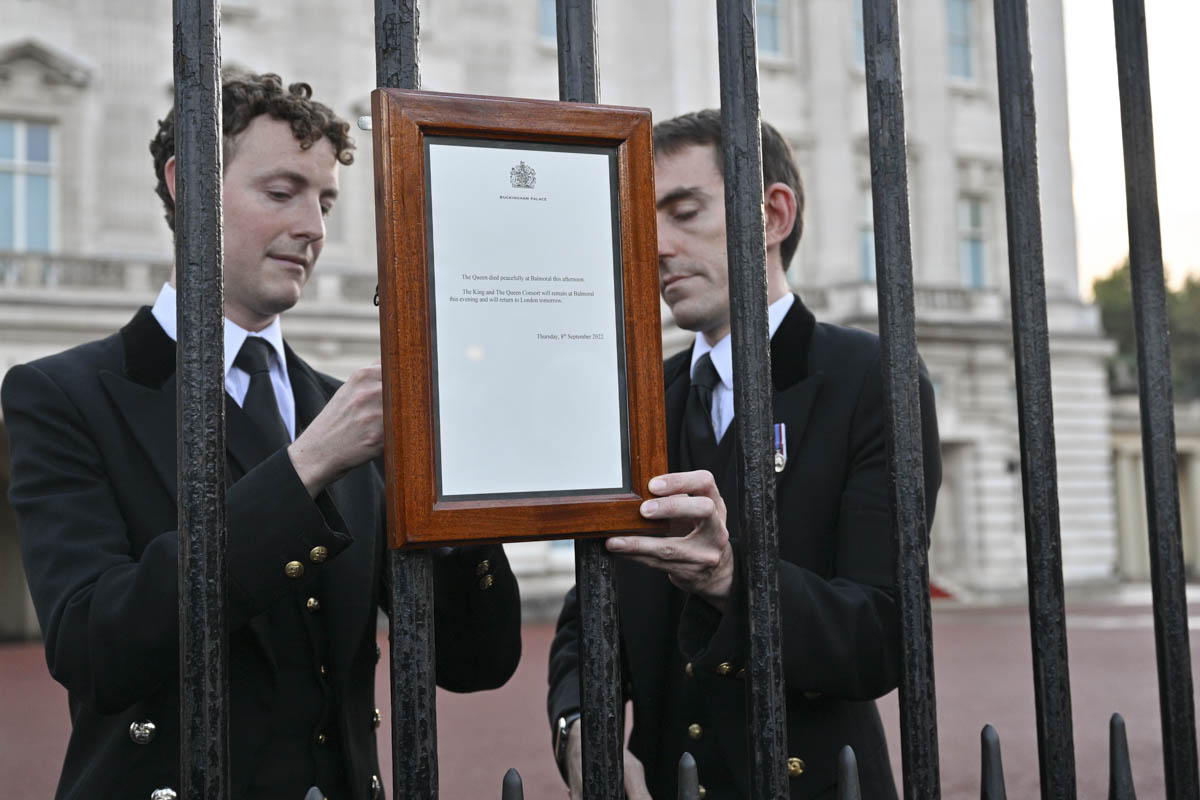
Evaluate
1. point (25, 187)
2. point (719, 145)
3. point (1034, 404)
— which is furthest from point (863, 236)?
point (1034, 404)

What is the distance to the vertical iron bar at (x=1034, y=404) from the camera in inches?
53.9

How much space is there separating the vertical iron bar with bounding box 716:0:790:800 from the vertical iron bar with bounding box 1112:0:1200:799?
0.51 metres

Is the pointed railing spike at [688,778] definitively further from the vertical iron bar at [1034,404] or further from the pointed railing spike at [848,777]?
the vertical iron bar at [1034,404]

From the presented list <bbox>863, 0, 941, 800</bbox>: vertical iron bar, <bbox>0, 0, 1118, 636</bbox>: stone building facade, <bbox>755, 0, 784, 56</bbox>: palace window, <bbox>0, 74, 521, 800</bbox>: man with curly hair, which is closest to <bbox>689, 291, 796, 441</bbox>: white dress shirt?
<bbox>0, 74, 521, 800</bbox>: man with curly hair

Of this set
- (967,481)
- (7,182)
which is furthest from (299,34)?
(967,481)

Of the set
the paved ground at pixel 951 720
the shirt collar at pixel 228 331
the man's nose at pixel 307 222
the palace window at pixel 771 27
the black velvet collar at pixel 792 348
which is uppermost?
the palace window at pixel 771 27

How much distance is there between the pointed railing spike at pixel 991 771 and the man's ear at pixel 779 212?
1.07m

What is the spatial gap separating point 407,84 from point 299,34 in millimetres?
17857

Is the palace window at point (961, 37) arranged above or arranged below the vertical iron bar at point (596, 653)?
above

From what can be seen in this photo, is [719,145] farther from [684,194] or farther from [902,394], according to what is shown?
[902,394]

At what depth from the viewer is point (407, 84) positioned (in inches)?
45.6

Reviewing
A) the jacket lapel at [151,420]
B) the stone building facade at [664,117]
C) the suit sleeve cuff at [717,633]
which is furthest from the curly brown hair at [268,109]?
the stone building facade at [664,117]

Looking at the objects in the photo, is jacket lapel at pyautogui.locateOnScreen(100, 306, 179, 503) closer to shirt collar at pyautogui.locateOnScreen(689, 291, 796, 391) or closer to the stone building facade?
shirt collar at pyautogui.locateOnScreen(689, 291, 796, 391)

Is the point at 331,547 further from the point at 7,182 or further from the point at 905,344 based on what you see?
the point at 7,182
